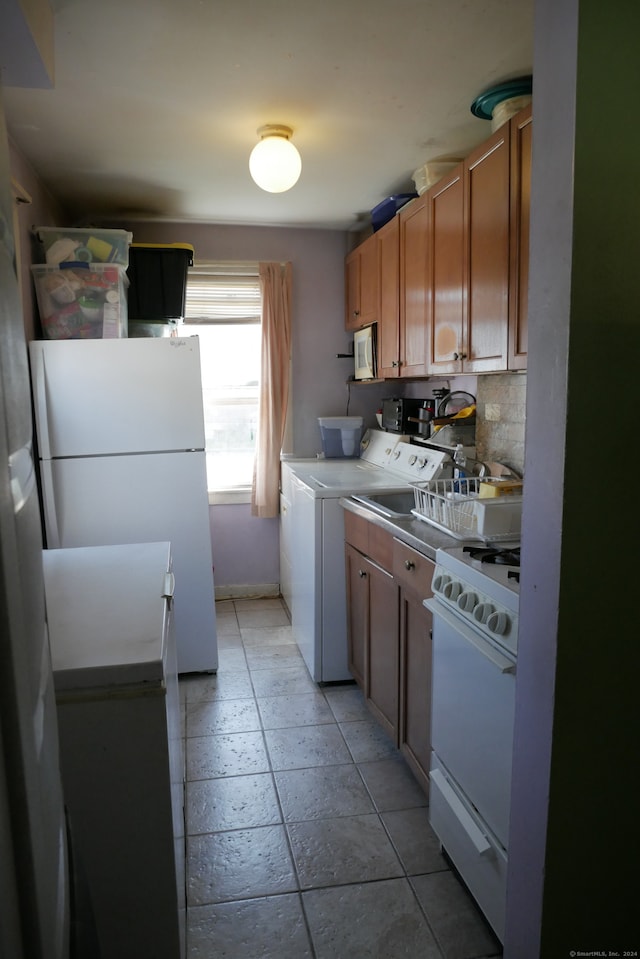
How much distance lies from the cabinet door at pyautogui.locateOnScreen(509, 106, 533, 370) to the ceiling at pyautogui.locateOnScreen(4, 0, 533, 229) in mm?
269

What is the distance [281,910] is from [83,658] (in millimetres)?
1009

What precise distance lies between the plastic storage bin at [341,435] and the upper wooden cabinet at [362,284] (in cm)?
59

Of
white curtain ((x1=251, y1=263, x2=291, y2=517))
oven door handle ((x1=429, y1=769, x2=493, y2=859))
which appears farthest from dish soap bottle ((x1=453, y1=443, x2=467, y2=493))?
white curtain ((x1=251, y1=263, x2=291, y2=517))

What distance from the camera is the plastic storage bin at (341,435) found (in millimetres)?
4113

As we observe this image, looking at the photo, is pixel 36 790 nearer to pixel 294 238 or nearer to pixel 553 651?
pixel 553 651

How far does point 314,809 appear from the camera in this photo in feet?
7.17

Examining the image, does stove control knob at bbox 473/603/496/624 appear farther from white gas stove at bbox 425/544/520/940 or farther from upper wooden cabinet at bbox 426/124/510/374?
upper wooden cabinet at bbox 426/124/510/374

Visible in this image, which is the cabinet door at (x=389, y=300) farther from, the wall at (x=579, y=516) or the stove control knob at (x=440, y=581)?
the wall at (x=579, y=516)

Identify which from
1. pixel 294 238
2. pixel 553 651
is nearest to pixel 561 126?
pixel 553 651

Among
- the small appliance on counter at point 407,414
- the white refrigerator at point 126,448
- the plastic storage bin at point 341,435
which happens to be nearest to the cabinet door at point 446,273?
the small appliance on counter at point 407,414

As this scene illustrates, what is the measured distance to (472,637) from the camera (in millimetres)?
1612

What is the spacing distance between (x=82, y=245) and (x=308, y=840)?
8.92ft

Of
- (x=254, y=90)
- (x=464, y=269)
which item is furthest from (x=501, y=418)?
(x=254, y=90)

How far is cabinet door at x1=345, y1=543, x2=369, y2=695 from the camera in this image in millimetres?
2738
